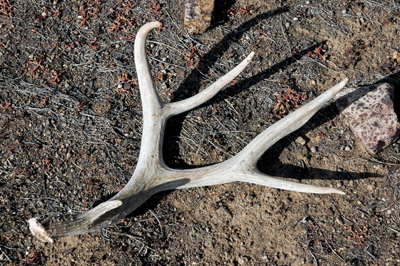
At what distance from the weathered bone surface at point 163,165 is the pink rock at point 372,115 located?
90cm

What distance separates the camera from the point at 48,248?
356 centimetres

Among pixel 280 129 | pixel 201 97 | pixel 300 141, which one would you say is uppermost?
pixel 201 97

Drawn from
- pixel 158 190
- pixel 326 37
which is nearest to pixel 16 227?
pixel 158 190

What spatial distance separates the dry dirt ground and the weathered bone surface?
357mm

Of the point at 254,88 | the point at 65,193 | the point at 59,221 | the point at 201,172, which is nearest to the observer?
the point at 59,221

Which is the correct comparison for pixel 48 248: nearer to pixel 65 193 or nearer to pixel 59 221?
pixel 65 193

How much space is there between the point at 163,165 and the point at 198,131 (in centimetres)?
67

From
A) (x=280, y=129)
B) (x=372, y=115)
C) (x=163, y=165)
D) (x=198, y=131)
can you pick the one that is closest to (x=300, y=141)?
(x=280, y=129)

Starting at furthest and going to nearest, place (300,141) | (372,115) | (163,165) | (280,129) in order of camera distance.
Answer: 1. (300,141)
2. (372,115)
3. (163,165)
4. (280,129)

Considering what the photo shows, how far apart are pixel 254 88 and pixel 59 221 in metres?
2.52

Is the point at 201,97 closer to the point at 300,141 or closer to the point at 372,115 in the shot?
the point at 300,141

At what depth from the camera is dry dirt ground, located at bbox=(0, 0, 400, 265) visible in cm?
363

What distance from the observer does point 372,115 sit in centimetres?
368

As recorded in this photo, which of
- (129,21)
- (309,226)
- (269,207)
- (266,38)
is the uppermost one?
(129,21)
